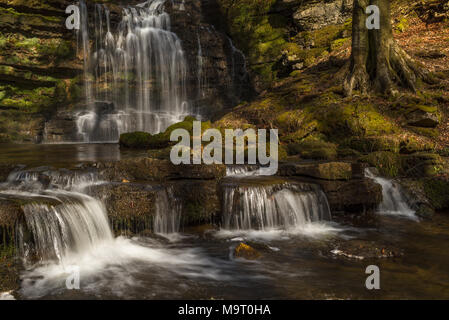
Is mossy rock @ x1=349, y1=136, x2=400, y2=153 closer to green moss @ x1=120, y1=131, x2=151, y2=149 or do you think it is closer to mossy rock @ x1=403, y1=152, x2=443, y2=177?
mossy rock @ x1=403, y1=152, x2=443, y2=177

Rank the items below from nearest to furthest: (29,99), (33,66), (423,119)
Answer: (423,119), (33,66), (29,99)

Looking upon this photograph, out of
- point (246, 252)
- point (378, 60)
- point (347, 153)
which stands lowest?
point (246, 252)

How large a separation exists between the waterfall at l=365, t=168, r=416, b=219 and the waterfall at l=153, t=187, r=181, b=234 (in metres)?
4.79

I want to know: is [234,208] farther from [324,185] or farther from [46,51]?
[46,51]

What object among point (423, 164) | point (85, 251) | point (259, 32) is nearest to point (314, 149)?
point (423, 164)

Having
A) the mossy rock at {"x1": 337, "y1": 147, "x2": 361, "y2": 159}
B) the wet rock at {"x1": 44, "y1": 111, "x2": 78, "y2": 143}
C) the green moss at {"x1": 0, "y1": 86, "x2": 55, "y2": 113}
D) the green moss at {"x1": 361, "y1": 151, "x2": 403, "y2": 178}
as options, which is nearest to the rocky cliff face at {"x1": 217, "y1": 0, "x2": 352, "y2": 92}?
the mossy rock at {"x1": 337, "y1": 147, "x2": 361, "y2": 159}

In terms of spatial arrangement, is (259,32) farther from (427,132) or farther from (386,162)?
(386,162)

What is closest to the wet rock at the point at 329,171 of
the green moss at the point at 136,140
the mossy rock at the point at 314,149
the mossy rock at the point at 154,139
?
the mossy rock at the point at 314,149

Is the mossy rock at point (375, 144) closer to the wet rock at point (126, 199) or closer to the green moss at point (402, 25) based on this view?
the wet rock at point (126, 199)

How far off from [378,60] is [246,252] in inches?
380

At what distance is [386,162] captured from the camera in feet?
31.7

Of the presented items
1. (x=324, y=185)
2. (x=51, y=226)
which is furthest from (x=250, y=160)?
(x=51, y=226)

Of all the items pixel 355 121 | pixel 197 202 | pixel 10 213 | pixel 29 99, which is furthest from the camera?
pixel 29 99

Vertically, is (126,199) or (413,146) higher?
(413,146)
